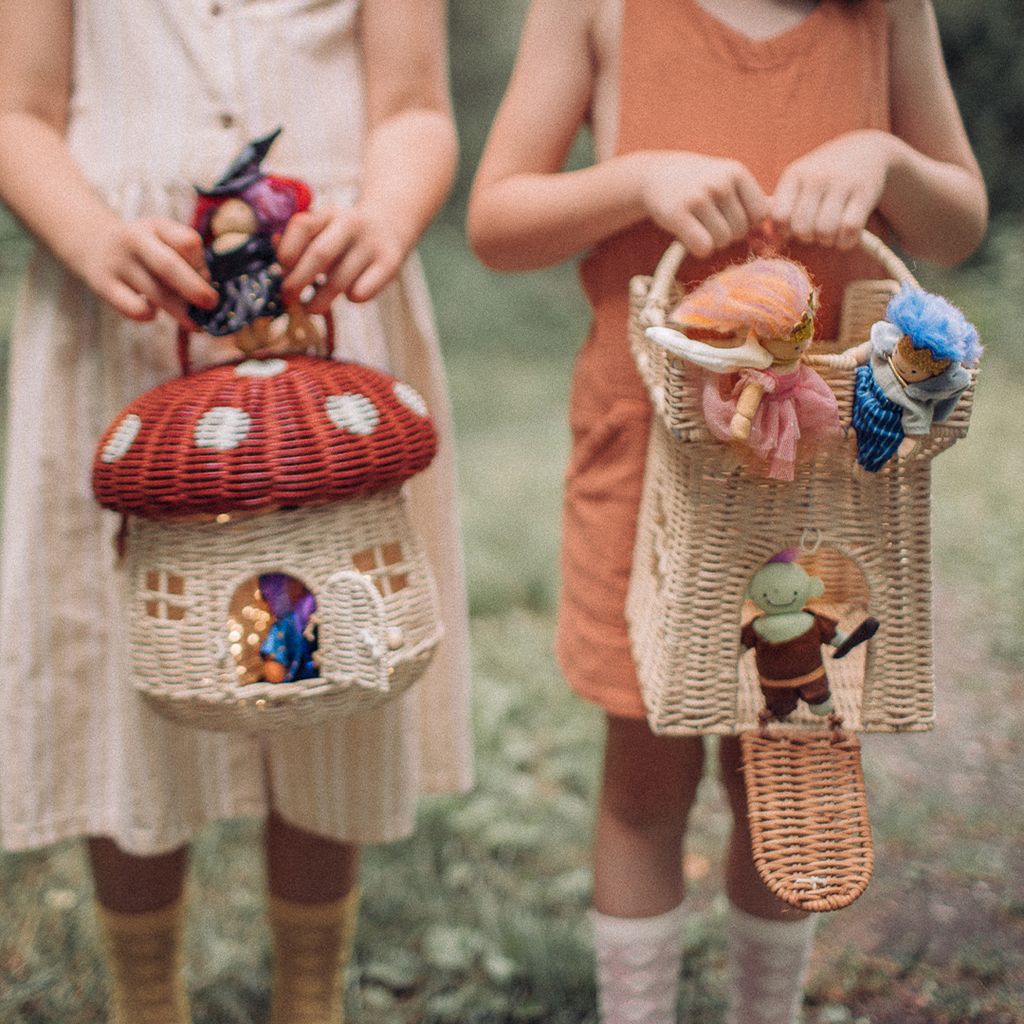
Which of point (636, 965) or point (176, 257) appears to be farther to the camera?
point (636, 965)

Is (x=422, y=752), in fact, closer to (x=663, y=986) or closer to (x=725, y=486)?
(x=663, y=986)

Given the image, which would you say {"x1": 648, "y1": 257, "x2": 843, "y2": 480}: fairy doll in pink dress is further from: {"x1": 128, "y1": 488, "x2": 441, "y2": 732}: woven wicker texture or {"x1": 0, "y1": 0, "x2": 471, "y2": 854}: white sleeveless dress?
{"x1": 0, "y1": 0, "x2": 471, "y2": 854}: white sleeveless dress

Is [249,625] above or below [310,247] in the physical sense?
below

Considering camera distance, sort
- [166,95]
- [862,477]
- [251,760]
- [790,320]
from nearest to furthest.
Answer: [790,320] → [862,477] → [166,95] → [251,760]

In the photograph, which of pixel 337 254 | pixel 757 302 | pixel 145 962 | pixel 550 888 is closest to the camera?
pixel 757 302

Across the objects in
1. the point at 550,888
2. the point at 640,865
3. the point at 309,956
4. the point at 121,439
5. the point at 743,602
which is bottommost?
the point at 550,888

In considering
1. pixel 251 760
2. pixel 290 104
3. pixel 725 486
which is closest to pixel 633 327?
pixel 725 486

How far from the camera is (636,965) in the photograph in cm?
123

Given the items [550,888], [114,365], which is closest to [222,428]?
[114,365]

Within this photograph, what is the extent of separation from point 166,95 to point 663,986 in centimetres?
121

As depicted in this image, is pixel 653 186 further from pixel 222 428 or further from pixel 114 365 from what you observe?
pixel 114 365

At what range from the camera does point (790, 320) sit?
80 cm

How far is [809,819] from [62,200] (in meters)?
0.98

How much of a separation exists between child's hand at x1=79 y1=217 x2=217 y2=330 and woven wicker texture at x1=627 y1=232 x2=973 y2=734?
433 mm
